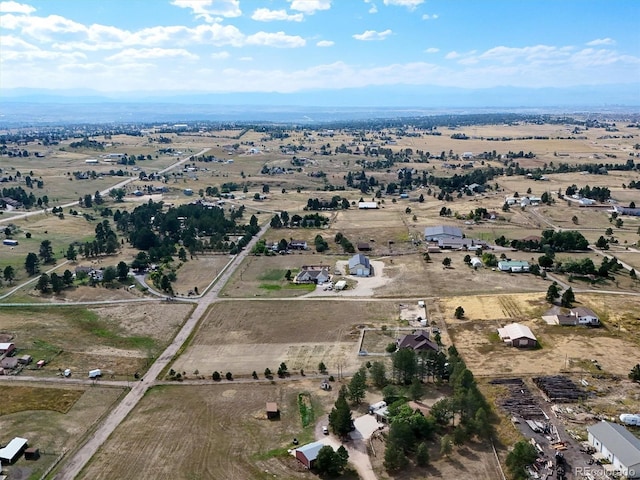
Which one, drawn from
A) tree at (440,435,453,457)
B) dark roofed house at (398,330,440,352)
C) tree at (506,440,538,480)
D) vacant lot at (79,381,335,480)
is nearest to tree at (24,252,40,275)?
vacant lot at (79,381,335,480)

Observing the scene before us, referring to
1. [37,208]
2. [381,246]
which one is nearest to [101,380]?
[381,246]

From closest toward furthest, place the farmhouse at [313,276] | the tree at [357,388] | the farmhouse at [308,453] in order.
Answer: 1. the farmhouse at [308,453]
2. the tree at [357,388]
3. the farmhouse at [313,276]

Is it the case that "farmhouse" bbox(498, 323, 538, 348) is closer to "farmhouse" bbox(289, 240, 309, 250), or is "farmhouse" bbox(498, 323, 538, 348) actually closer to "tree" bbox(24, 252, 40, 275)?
"farmhouse" bbox(289, 240, 309, 250)

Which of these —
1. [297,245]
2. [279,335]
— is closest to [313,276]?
[297,245]

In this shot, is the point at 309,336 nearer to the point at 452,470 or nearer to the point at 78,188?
the point at 452,470

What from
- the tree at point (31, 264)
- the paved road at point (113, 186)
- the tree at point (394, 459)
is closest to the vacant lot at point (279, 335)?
the tree at point (394, 459)

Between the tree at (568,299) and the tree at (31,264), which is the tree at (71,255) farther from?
the tree at (568,299)

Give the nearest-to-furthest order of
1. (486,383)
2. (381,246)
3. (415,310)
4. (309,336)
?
1. (486,383)
2. (309,336)
3. (415,310)
4. (381,246)
